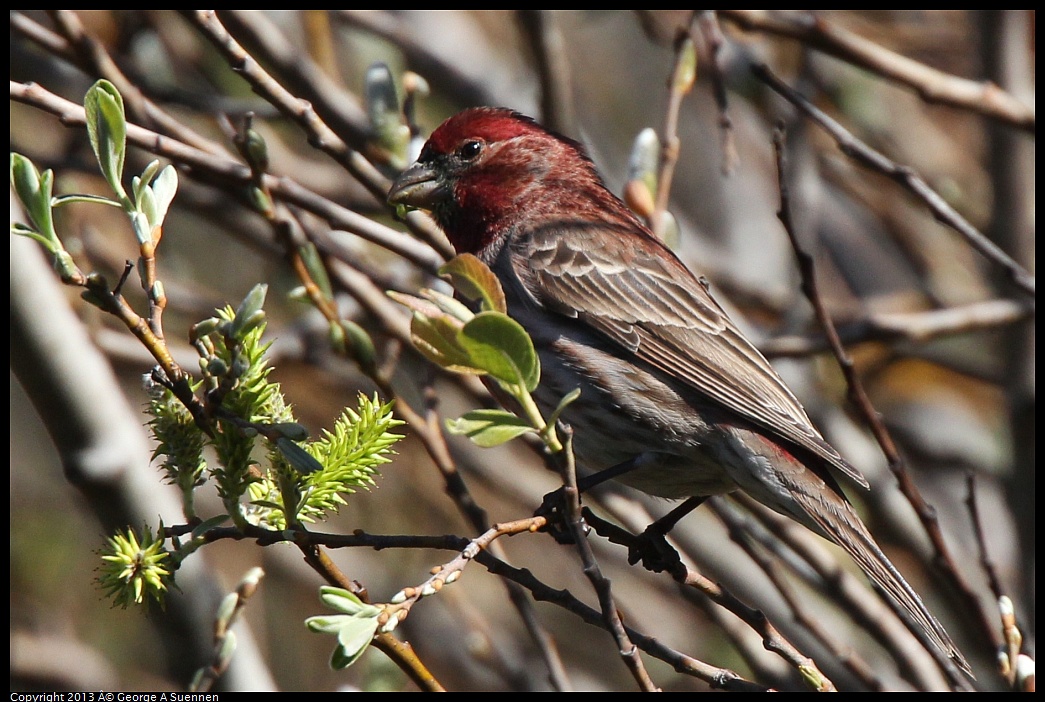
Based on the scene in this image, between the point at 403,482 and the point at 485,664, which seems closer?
the point at 485,664

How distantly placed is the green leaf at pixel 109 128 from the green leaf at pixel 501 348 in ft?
2.74

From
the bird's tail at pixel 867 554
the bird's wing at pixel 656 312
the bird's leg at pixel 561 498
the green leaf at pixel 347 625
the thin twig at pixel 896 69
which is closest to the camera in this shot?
the green leaf at pixel 347 625

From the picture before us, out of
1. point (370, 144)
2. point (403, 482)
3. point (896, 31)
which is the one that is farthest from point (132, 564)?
point (896, 31)

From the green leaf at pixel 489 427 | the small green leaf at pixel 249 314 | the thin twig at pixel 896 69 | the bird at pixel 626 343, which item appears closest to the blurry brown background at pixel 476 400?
the thin twig at pixel 896 69

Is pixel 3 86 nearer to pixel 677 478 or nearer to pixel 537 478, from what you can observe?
pixel 677 478

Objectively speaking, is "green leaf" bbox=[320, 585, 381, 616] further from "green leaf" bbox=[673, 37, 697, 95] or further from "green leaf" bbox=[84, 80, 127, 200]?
"green leaf" bbox=[673, 37, 697, 95]

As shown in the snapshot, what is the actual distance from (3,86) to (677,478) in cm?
293

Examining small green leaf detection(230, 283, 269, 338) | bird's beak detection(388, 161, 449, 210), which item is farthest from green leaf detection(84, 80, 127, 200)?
bird's beak detection(388, 161, 449, 210)

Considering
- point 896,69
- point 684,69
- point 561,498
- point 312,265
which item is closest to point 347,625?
point 561,498

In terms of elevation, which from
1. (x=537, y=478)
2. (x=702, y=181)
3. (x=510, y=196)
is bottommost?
(x=537, y=478)

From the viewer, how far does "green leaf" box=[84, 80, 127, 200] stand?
228 centimetres

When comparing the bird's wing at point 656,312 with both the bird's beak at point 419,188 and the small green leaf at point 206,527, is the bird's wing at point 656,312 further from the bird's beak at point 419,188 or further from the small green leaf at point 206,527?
the small green leaf at point 206,527

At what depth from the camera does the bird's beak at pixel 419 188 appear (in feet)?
14.5
